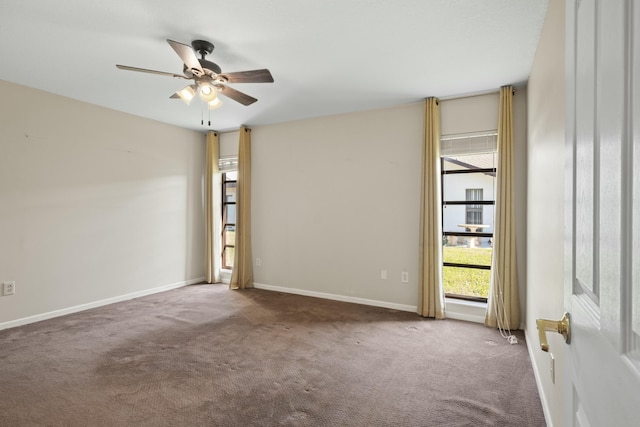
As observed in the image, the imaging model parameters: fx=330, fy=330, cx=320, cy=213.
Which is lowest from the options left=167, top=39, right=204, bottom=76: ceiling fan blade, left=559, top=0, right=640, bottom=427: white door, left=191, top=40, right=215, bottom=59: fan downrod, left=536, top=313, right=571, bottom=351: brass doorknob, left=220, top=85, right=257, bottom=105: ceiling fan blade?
left=536, top=313, right=571, bottom=351: brass doorknob

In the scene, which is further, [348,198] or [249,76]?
[348,198]

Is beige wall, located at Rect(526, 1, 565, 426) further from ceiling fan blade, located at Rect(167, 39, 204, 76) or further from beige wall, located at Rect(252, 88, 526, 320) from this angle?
ceiling fan blade, located at Rect(167, 39, 204, 76)

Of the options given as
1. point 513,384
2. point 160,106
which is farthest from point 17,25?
point 513,384

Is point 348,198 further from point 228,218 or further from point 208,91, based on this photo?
point 228,218

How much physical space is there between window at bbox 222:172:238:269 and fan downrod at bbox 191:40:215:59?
3.34 m

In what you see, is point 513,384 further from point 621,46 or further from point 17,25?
point 17,25

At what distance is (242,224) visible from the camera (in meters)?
5.20

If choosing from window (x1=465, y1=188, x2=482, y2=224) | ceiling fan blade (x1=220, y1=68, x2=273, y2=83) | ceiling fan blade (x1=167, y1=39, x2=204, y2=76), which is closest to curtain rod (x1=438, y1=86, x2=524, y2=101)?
window (x1=465, y1=188, x2=482, y2=224)

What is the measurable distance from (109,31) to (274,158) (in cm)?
282

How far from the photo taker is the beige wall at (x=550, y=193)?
1660mm

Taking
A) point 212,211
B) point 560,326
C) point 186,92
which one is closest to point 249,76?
point 186,92

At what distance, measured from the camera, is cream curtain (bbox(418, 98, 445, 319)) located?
3.81 meters

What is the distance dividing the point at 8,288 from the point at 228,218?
3048 millimetres

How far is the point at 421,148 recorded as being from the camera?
4.04 metres
